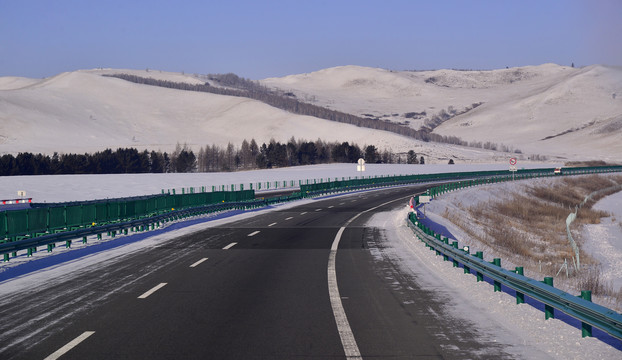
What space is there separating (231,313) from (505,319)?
4431 mm

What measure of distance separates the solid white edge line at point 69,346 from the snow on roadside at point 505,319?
5.56m

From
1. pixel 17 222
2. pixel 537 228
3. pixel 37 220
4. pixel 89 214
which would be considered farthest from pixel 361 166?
pixel 17 222

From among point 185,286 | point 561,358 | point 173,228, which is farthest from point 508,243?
point 561,358

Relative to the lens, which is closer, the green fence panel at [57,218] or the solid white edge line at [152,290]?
the solid white edge line at [152,290]

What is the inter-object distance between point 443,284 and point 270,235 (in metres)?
Answer: 13.3

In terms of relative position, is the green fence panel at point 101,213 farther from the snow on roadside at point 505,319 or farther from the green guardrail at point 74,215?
the snow on roadside at point 505,319

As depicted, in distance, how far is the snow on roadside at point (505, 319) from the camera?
9.11 m

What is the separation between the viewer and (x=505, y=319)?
36.8 ft

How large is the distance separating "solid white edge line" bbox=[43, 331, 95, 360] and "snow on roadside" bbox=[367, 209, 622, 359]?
556 cm

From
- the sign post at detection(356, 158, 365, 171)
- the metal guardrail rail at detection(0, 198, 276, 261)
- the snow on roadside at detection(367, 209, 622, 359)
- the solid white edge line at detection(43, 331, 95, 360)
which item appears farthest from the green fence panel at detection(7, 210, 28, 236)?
the sign post at detection(356, 158, 365, 171)

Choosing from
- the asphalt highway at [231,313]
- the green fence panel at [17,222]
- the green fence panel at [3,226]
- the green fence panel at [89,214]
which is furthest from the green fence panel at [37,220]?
the asphalt highway at [231,313]

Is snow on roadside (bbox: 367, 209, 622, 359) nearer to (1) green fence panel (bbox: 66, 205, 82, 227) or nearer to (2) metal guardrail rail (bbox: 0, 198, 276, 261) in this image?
(2) metal guardrail rail (bbox: 0, 198, 276, 261)

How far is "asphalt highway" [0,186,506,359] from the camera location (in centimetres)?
916

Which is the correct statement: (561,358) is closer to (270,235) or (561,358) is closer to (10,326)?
(10,326)
